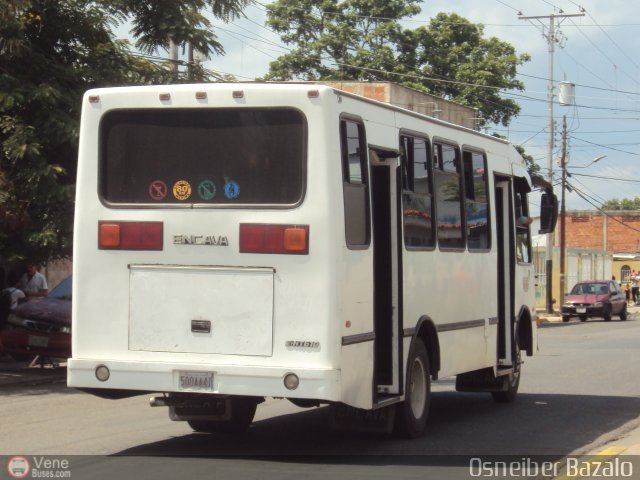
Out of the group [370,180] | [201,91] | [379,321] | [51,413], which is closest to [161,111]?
[201,91]

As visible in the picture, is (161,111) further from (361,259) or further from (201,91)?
(361,259)

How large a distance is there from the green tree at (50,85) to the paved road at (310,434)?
2.48m

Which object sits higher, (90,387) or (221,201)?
(221,201)

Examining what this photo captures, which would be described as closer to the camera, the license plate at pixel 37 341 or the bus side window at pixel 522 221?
the bus side window at pixel 522 221

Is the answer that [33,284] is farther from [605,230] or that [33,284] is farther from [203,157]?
[605,230]

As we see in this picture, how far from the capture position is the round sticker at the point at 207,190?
33.0 feet

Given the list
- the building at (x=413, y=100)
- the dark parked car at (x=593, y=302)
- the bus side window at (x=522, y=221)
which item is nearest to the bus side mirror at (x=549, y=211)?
the bus side window at (x=522, y=221)

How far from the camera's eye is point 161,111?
33.5 feet

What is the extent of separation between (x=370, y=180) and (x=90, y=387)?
2.96m

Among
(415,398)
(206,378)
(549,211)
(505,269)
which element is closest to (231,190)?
(206,378)

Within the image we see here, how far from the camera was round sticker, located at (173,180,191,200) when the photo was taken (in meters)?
10.1

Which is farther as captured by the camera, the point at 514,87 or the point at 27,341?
the point at 514,87

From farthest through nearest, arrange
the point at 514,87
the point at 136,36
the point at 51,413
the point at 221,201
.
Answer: the point at 514,87 → the point at 136,36 → the point at 51,413 → the point at 221,201

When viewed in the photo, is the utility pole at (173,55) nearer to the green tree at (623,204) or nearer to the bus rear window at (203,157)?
the bus rear window at (203,157)
